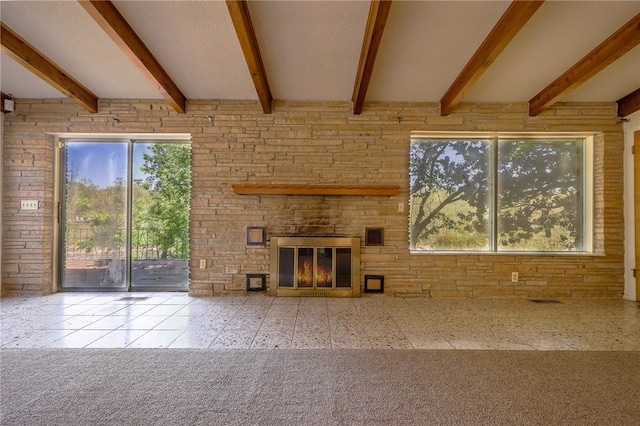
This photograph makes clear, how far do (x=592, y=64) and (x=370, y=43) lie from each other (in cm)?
244

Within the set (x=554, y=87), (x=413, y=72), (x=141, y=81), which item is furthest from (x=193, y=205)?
(x=554, y=87)

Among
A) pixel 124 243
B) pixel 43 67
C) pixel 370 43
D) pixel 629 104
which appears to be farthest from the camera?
pixel 124 243

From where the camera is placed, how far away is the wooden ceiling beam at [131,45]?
7.57ft

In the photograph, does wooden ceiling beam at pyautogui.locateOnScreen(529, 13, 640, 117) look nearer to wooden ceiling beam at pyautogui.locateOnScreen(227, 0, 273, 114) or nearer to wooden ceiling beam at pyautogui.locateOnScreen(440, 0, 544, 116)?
wooden ceiling beam at pyautogui.locateOnScreen(440, 0, 544, 116)

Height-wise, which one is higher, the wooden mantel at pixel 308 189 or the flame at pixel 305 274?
the wooden mantel at pixel 308 189

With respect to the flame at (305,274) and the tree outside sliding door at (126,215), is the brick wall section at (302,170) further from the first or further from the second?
the flame at (305,274)

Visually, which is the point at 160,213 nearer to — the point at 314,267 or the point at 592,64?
the point at 314,267

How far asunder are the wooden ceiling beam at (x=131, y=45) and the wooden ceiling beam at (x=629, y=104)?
5.91m

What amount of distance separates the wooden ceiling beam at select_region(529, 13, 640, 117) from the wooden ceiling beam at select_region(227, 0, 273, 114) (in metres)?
3.51

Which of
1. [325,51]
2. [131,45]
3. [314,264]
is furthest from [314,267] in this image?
[131,45]

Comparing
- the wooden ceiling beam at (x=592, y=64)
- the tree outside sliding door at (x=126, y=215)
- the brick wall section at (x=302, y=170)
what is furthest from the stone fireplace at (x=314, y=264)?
the wooden ceiling beam at (x=592, y=64)

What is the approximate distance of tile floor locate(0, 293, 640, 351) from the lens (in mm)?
2350

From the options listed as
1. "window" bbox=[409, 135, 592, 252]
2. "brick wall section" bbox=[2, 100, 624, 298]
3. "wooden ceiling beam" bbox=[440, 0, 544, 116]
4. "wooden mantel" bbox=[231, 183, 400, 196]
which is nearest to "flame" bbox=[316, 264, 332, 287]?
"brick wall section" bbox=[2, 100, 624, 298]

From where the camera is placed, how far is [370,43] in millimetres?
2600
